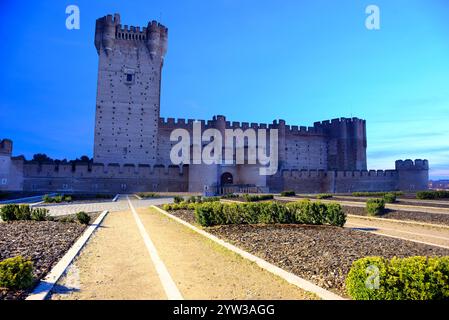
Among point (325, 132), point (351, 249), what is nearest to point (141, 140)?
point (325, 132)

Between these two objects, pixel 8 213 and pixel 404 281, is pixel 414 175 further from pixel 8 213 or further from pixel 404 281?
pixel 404 281

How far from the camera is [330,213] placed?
823cm

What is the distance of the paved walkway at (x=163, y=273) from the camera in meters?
3.24

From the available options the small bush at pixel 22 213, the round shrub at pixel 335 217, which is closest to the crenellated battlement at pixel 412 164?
the round shrub at pixel 335 217

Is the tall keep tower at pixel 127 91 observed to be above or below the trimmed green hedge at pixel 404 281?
above

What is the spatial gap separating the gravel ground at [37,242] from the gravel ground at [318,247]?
2937 mm

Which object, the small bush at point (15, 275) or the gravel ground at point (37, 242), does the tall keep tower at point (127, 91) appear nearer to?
the gravel ground at point (37, 242)

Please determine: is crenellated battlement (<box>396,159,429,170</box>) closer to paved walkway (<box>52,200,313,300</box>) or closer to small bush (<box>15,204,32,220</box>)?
paved walkway (<box>52,200,313,300</box>)

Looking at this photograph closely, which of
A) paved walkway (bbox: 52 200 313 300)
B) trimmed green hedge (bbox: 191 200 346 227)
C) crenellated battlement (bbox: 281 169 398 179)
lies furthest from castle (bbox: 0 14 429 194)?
paved walkway (bbox: 52 200 313 300)

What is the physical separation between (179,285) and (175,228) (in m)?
4.59

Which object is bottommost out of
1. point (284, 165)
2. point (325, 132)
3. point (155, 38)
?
point (284, 165)

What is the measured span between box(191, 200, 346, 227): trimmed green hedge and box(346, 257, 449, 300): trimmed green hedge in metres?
5.38

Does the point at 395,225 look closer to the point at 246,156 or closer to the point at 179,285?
the point at 179,285

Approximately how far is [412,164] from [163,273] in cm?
4213
